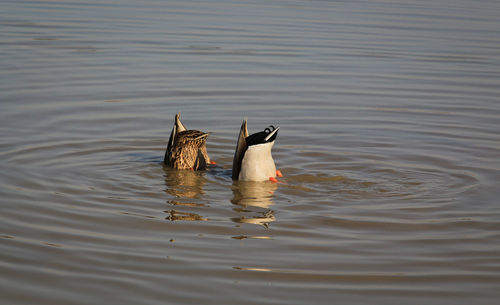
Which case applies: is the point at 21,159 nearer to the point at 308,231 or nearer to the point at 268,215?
the point at 268,215

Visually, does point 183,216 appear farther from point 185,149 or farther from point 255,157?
point 185,149

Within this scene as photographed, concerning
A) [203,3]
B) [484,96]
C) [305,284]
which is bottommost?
[305,284]

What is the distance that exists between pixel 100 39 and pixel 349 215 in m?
11.0

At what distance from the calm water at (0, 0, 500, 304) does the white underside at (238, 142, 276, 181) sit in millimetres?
190

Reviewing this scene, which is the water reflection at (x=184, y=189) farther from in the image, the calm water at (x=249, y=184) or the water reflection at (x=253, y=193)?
the water reflection at (x=253, y=193)

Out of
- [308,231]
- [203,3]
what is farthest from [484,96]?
[203,3]

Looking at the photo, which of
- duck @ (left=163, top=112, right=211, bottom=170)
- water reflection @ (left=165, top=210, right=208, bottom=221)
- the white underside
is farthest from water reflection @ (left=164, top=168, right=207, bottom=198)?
water reflection @ (left=165, top=210, right=208, bottom=221)

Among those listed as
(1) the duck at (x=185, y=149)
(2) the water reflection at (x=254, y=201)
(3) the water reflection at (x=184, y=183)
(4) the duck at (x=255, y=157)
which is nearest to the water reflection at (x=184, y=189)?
(3) the water reflection at (x=184, y=183)

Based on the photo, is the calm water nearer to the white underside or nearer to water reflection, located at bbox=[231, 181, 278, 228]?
water reflection, located at bbox=[231, 181, 278, 228]

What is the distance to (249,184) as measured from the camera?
8031 millimetres

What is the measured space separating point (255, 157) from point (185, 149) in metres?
1.04

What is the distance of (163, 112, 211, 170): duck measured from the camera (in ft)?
27.9

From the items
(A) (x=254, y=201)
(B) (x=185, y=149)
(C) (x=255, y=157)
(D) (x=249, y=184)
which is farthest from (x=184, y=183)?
(A) (x=254, y=201)

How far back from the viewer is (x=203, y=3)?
23.2m
